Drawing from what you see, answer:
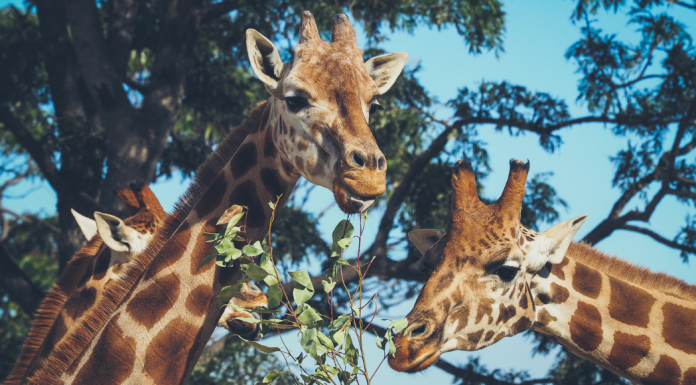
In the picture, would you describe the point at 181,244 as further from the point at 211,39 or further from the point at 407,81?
the point at 211,39

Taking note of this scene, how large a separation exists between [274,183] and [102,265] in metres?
2.50

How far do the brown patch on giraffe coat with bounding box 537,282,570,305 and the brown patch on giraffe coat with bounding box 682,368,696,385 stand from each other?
0.85 metres

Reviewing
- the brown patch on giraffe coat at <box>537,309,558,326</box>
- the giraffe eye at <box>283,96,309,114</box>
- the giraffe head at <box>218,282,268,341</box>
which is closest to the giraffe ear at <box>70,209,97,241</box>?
the giraffe head at <box>218,282,268,341</box>

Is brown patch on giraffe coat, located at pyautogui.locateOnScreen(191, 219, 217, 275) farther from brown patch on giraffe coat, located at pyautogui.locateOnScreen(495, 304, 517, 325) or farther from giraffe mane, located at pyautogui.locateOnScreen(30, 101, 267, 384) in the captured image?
brown patch on giraffe coat, located at pyautogui.locateOnScreen(495, 304, 517, 325)

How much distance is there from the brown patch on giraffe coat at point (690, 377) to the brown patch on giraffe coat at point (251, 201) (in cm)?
284

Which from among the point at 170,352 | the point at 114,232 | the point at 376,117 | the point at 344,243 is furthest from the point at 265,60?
the point at 376,117

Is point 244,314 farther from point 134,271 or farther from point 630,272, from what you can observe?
point 630,272

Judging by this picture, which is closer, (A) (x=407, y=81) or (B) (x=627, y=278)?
(B) (x=627, y=278)

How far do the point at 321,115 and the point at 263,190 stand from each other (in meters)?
0.67

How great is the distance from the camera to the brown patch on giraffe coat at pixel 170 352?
3.52 meters

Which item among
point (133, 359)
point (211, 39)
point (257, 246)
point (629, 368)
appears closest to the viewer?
point (257, 246)

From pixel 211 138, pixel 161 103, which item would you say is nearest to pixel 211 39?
pixel 161 103

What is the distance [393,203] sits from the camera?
11680 mm

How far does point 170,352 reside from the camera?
11.7 ft
